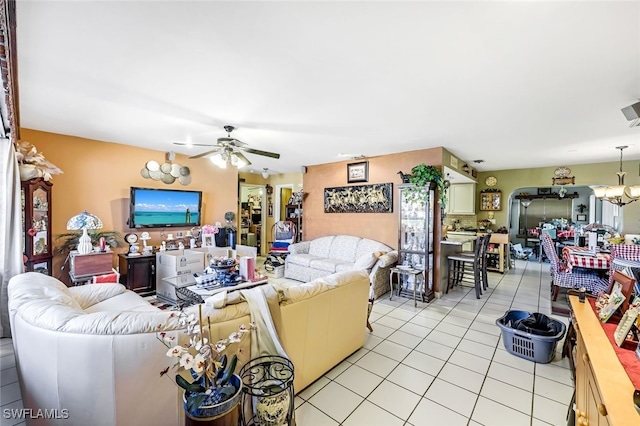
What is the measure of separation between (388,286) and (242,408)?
3634 mm

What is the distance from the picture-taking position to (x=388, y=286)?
4754 mm

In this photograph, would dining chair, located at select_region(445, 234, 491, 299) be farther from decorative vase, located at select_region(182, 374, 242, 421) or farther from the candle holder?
decorative vase, located at select_region(182, 374, 242, 421)

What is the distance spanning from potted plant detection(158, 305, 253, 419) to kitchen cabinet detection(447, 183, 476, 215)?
22.5 ft

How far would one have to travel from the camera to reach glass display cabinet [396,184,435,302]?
4.25 meters

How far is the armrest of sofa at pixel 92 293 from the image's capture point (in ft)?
8.36

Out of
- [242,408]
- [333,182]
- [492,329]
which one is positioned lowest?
[492,329]

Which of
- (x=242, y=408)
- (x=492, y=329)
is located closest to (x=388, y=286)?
(x=492, y=329)

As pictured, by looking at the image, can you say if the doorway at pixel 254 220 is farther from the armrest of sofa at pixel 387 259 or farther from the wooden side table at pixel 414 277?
the wooden side table at pixel 414 277

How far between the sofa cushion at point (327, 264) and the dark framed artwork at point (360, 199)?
1.11 m

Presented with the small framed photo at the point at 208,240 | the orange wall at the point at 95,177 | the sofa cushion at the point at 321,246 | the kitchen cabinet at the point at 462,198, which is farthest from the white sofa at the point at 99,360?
the kitchen cabinet at the point at 462,198

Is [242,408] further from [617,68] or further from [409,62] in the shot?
[617,68]

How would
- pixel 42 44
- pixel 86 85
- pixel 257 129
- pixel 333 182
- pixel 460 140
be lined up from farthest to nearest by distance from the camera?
pixel 333 182 < pixel 460 140 < pixel 257 129 < pixel 86 85 < pixel 42 44

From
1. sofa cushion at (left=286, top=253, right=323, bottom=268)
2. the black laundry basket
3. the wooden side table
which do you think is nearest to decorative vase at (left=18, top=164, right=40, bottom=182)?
sofa cushion at (left=286, top=253, right=323, bottom=268)

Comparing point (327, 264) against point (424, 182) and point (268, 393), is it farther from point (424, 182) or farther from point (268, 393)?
point (268, 393)
